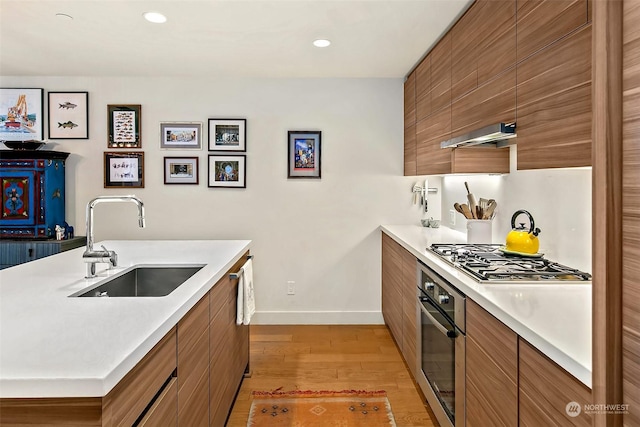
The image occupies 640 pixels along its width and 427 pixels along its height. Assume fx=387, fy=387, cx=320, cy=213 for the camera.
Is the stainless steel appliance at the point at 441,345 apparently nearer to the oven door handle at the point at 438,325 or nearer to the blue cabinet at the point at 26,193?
the oven door handle at the point at 438,325

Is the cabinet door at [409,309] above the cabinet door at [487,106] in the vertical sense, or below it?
below

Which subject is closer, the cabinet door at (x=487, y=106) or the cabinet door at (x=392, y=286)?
the cabinet door at (x=487, y=106)

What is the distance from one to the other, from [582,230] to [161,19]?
277 centimetres

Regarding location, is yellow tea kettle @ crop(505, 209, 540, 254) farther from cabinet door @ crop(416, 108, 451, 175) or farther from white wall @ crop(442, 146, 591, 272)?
cabinet door @ crop(416, 108, 451, 175)

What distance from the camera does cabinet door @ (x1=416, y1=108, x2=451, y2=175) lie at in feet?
8.91

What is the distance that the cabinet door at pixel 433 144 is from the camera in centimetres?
272

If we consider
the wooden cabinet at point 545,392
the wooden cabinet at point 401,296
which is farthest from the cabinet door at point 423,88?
the wooden cabinet at point 545,392

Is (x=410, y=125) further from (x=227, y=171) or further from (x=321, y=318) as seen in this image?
(x=321, y=318)

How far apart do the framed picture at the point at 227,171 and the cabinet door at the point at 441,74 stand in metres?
1.96

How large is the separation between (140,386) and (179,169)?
3236 mm

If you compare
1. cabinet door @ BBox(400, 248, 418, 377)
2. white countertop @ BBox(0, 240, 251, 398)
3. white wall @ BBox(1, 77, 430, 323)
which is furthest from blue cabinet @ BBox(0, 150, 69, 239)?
cabinet door @ BBox(400, 248, 418, 377)

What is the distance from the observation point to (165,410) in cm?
120

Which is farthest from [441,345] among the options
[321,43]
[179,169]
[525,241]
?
[179,169]

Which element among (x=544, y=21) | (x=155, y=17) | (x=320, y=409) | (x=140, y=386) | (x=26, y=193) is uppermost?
(x=155, y=17)
